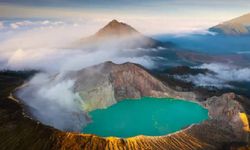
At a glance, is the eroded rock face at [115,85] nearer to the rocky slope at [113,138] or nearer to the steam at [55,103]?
the rocky slope at [113,138]

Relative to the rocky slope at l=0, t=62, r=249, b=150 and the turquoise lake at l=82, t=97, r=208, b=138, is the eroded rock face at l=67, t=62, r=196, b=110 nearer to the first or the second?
the rocky slope at l=0, t=62, r=249, b=150

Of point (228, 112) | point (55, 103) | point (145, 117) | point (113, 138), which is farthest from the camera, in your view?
point (145, 117)

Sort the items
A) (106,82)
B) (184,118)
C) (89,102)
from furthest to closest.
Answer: (106,82), (89,102), (184,118)

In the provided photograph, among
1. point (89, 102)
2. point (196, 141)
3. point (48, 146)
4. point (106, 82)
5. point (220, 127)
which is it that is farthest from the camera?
point (106, 82)

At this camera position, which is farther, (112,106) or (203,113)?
(112,106)

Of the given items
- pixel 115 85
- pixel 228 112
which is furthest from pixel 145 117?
pixel 228 112

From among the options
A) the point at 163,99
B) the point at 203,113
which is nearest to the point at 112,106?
the point at 163,99

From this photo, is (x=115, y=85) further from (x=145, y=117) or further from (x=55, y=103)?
(x=55, y=103)

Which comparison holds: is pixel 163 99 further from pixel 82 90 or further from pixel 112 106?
pixel 82 90
